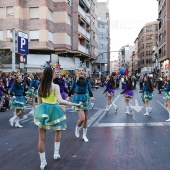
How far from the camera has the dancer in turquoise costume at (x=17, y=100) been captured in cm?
995

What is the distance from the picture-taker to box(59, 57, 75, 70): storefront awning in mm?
37787

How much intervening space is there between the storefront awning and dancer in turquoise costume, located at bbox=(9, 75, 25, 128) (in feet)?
89.2

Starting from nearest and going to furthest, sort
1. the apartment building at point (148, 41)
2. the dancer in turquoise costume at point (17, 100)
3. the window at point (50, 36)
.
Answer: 1. the dancer in turquoise costume at point (17, 100)
2. the window at point (50, 36)
3. the apartment building at point (148, 41)

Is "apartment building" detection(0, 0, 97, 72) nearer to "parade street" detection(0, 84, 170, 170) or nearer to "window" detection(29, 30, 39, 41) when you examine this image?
"window" detection(29, 30, 39, 41)

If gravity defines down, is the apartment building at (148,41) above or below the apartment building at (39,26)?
above

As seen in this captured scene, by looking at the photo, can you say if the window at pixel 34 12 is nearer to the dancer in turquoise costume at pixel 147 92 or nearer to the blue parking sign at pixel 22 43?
→ the blue parking sign at pixel 22 43

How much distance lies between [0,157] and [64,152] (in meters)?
1.35

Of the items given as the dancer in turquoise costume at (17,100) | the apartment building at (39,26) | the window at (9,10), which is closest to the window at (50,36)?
the apartment building at (39,26)

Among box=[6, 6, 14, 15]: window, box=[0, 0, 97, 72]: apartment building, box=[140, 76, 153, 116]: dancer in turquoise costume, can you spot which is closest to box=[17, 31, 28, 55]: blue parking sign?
Result: box=[140, 76, 153, 116]: dancer in turquoise costume

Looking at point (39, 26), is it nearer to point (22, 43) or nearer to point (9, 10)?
point (9, 10)

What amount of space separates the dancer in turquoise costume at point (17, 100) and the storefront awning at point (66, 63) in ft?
89.2

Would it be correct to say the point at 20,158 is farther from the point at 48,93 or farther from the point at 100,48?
the point at 100,48

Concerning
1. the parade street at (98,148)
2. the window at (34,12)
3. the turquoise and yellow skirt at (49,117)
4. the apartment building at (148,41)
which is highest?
the apartment building at (148,41)

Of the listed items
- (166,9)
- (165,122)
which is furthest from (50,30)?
(165,122)
